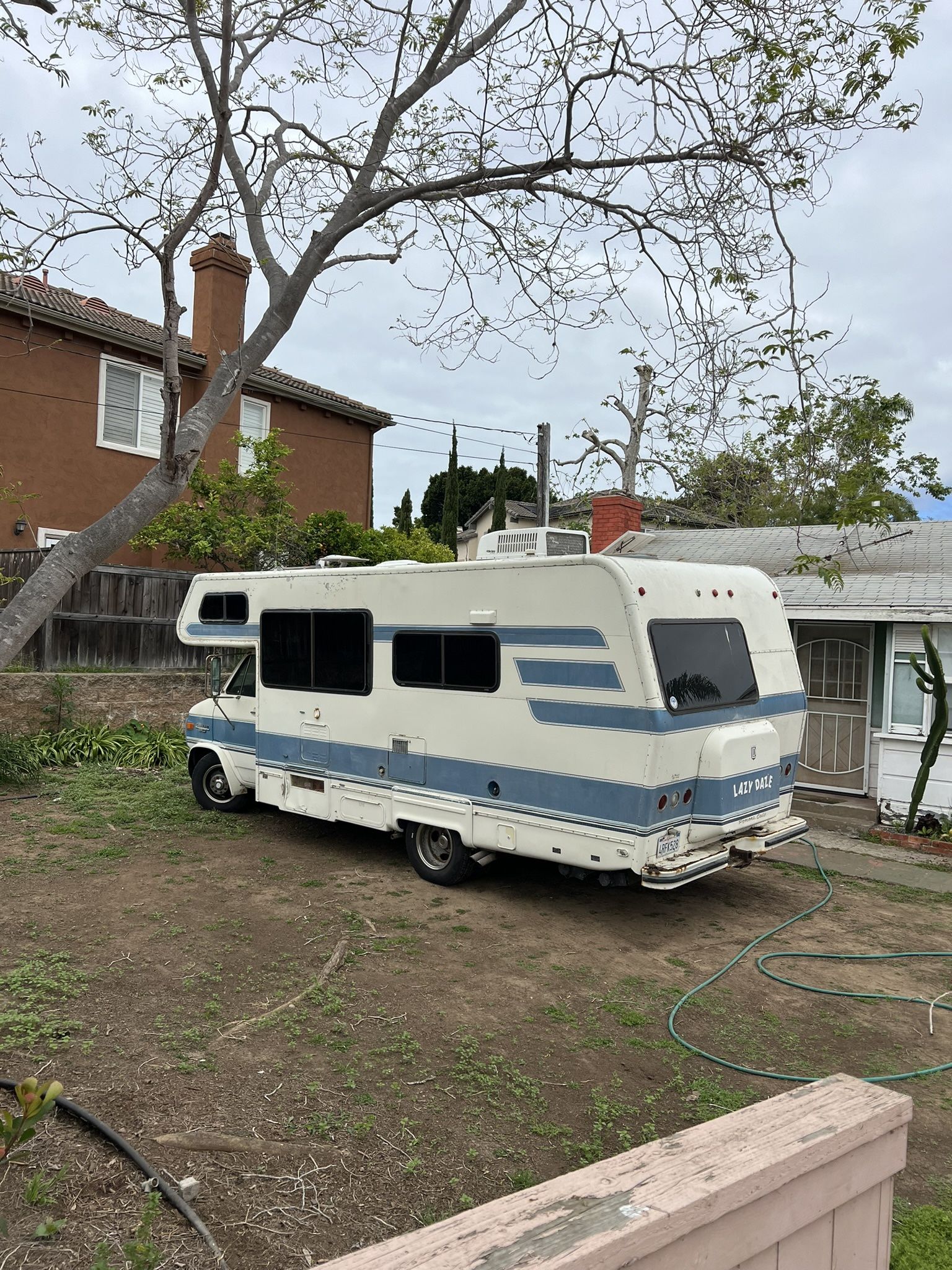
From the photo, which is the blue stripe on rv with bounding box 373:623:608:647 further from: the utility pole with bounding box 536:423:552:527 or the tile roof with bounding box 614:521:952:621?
the utility pole with bounding box 536:423:552:527

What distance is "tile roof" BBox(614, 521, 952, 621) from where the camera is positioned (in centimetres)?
1112

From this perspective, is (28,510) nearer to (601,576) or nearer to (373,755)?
(373,755)

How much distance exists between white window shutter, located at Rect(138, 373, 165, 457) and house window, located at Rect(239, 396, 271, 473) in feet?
5.92

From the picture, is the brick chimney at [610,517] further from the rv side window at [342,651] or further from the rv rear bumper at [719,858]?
the rv rear bumper at [719,858]

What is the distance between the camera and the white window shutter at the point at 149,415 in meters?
18.0

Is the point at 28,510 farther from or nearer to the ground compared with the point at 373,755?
farther from the ground

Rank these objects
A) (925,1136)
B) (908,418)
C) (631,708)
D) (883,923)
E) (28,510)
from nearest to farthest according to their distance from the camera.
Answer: (925,1136) → (631,708) → (883,923) → (28,510) → (908,418)

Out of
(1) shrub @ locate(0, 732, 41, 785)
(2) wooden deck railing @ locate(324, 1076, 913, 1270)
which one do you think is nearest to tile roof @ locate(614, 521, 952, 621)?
(2) wooden deck railing @ locate(324, 1076, 913, 1270)

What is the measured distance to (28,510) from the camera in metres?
16.3

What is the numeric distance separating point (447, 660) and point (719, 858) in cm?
279

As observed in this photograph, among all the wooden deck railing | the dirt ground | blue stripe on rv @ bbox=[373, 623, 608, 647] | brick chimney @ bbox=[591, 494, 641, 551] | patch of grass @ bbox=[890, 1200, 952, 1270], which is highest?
brick chimney @ bbox=[591, 494, 641, 551]

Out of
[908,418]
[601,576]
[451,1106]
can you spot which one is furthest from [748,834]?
[908,418]

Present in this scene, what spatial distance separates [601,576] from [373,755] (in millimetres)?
3007

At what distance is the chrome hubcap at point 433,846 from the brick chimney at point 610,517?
904 centimetres
